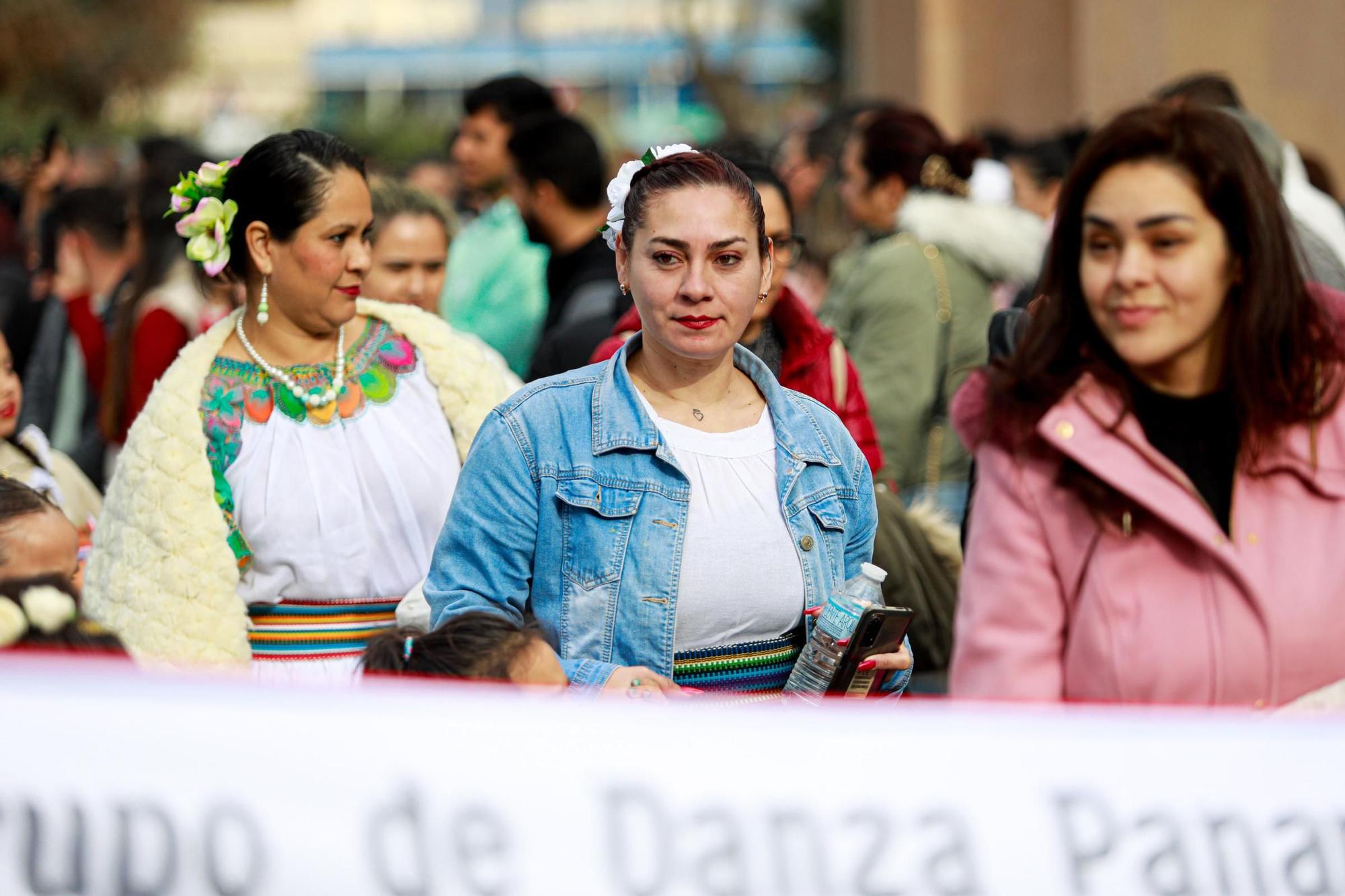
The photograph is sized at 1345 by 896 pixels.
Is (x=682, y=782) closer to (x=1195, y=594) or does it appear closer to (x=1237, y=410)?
(x=1195, y=594)

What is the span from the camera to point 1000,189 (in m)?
8.84

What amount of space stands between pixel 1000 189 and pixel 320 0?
76.9 metres

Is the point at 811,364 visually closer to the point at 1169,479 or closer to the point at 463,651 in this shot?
the point at 463,651

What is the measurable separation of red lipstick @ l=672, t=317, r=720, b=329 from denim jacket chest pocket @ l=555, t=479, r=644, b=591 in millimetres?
368

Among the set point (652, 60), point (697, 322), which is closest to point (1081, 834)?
point (697, 322)

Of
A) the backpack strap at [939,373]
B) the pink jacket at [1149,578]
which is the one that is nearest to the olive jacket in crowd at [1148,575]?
the pink jacket at [1149,578]

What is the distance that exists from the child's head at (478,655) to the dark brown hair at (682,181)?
913 mm

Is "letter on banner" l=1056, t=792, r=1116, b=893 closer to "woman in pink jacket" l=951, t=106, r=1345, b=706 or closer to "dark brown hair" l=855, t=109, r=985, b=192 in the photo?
"woman in pink jacket" l=951, t=106, r=1345, b=706

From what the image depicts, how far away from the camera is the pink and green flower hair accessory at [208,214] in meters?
4.44

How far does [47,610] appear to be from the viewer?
3176 millimetres

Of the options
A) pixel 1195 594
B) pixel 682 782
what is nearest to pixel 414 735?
pixel 682 782

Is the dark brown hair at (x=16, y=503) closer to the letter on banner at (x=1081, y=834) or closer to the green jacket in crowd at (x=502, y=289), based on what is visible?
the letter on banner at (x=1081, y=834)

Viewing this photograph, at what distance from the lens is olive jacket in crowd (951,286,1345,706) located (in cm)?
264

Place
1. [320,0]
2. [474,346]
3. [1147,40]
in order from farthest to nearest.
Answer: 1. [320,0]
2. [1147,40]
3. [474,346]
